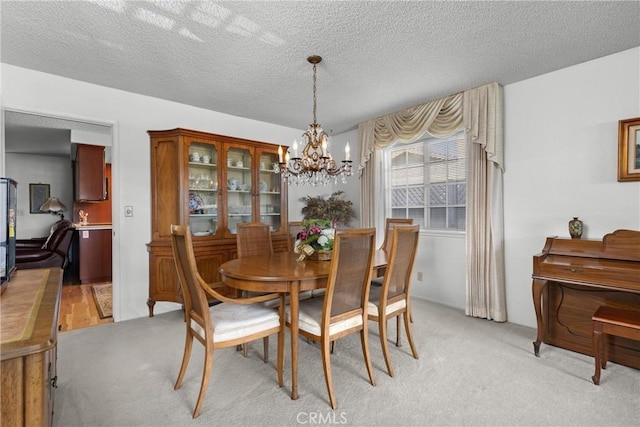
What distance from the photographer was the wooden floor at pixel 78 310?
325cm

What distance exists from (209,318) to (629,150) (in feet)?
11.0

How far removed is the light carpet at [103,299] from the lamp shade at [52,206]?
8.83ft

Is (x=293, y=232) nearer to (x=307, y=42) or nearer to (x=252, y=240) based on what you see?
(x=252, y=240)

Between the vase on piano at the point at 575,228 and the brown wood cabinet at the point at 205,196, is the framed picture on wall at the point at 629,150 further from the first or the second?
the brown wood cabinet at the point at 205,196

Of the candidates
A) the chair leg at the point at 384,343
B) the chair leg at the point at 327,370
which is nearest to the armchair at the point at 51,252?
the chair leg at the point at 327,370

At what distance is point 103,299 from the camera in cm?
412

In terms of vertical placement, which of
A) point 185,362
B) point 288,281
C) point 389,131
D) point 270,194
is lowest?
point 185,362

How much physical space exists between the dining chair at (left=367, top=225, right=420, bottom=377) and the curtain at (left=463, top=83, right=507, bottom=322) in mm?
1246

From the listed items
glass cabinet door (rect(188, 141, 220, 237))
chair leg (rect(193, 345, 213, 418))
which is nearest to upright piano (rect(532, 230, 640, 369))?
chair leg (rect(193, 345, 213, 418))

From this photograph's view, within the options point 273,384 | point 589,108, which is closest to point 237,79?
point 273,384

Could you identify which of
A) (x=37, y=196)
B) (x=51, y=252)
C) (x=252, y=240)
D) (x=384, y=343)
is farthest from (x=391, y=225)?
(x=37, y=196)

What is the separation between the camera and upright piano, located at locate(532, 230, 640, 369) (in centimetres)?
222

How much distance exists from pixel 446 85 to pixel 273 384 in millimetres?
3118

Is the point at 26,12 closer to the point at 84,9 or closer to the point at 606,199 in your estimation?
the point at 84,9
